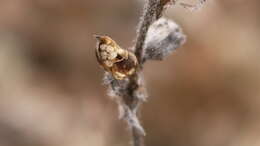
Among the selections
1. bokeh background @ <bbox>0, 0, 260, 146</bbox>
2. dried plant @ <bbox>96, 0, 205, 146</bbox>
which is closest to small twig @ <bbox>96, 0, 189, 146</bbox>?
dried plant @ <bbox>96, 0, 205, 146</bbox>

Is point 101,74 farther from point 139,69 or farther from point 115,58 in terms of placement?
point 115,58

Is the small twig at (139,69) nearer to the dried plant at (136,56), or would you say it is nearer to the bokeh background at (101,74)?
the dried plant at (136,56)

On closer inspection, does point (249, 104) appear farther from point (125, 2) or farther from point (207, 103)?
point (125, 2)

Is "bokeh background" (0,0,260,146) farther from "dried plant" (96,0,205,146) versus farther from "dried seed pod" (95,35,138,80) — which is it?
"dried seed pod" (95,35,138,80)

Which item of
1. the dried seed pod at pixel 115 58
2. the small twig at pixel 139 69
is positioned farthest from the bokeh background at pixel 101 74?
the dried seed pod at pixel 115 58

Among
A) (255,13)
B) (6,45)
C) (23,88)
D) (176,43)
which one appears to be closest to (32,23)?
(6,45)
